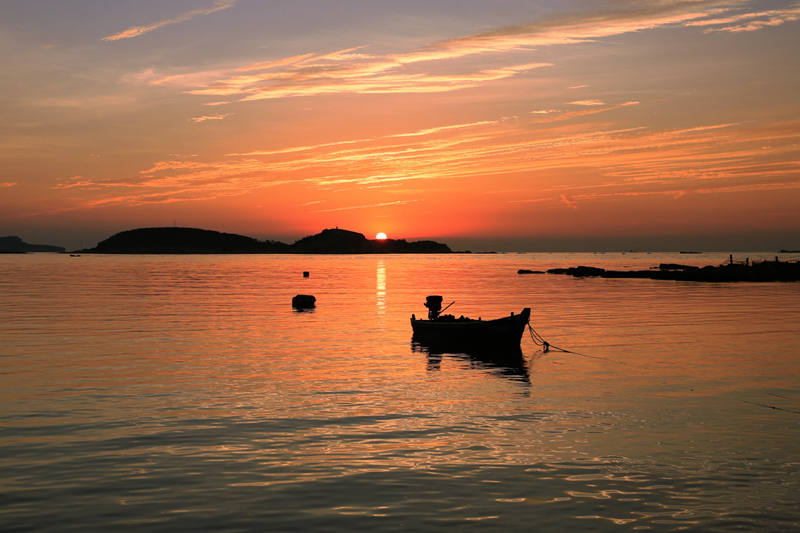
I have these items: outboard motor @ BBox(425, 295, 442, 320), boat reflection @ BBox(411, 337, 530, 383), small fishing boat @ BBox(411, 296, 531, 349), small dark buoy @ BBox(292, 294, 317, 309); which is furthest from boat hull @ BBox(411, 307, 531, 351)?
small dark buoy @ BBox(292, 294, 317, 309)

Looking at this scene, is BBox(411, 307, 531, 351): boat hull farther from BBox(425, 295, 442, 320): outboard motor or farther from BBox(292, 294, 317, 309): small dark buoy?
BBox(292, 294, 317, 309): small dark buoy

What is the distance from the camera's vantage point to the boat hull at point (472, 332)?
40312mm

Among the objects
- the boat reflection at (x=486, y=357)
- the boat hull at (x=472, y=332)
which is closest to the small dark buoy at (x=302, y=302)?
the boat reflection at (x=486, y=357)

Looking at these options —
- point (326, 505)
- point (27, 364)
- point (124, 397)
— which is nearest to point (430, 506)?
point (326, 505)

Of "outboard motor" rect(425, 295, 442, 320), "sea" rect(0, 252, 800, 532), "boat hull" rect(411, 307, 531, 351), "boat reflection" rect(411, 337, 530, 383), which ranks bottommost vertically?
"boat reflection" rect(411, 337, 530, 383)

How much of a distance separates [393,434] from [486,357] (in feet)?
66.4

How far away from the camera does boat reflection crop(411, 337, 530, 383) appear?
111 ft

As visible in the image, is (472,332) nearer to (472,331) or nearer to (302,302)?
(472,331)

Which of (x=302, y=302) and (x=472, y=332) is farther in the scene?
(x=302, y=302)

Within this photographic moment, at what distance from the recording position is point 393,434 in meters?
20.3

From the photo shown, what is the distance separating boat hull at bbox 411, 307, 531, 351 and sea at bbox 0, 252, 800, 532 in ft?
5.23

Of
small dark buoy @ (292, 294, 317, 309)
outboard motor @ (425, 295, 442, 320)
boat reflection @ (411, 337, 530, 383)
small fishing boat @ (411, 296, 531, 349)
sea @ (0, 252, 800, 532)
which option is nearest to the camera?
sea @ (0, 252, 800, 532)

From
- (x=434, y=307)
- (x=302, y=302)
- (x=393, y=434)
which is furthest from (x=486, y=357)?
(x=302, y=302)

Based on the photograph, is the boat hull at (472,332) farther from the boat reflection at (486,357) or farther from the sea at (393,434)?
the sea at (393,434)
